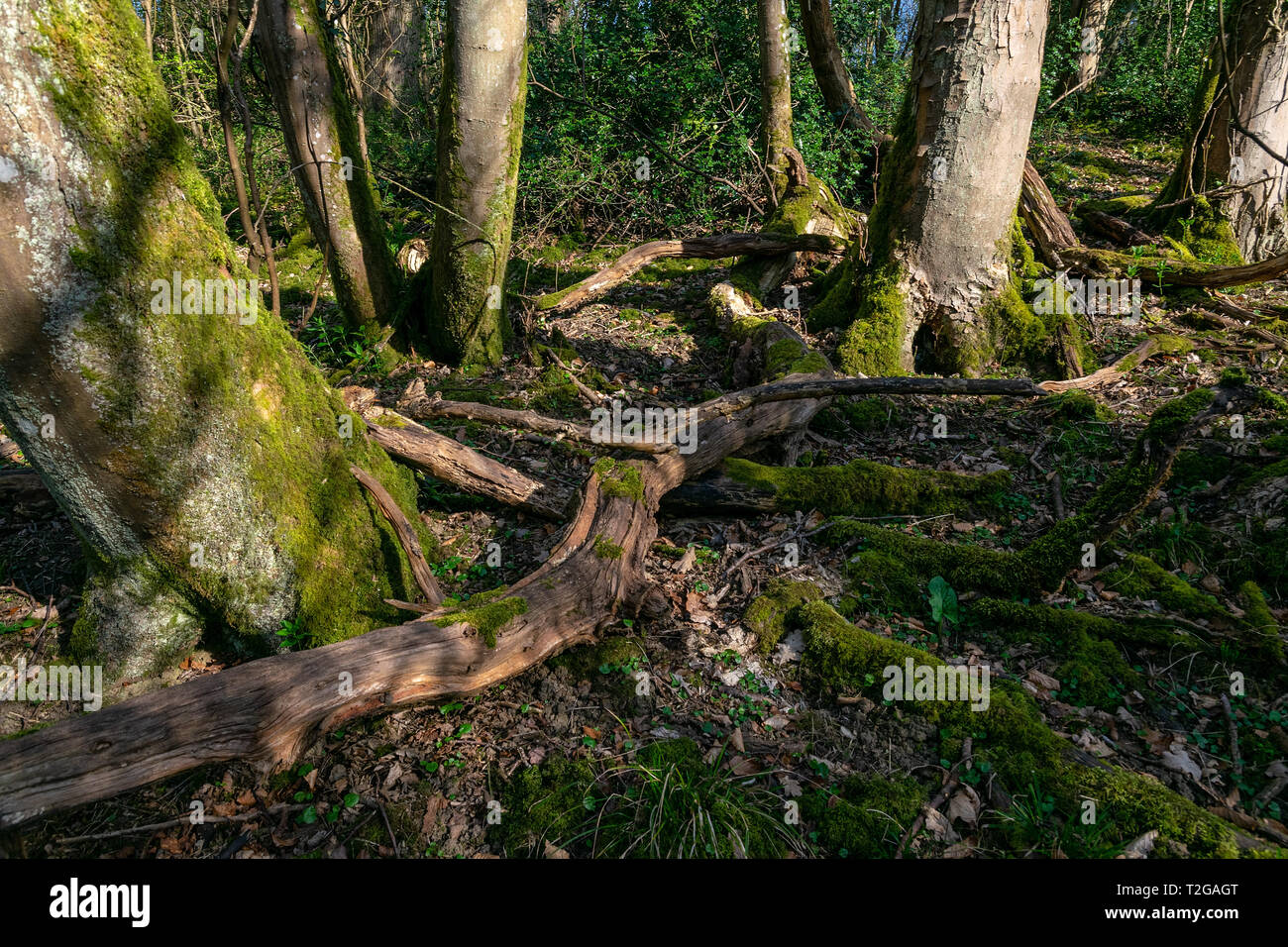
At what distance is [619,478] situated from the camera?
4.30 metres

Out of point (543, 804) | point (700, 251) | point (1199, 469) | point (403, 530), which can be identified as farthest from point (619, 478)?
A: point (700, 251)

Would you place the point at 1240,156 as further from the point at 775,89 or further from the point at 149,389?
the point at 149,389

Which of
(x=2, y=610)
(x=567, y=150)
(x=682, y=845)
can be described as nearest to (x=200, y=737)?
(x=682, y=845)

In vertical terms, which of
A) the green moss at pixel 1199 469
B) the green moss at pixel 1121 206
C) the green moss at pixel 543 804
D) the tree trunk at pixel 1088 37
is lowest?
the green moss at pixel 543 804

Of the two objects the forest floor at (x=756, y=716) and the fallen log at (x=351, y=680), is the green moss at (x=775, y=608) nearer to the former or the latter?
the forest floor at (x=756, y=716)

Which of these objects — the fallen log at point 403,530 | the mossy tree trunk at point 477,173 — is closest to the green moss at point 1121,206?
the mossy tree trunk at point 477,173

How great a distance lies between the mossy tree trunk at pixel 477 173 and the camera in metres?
5.34

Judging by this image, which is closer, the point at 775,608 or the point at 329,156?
the point at 775,608

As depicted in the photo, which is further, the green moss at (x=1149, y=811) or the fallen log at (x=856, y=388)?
the fallen log at (x=856, y=388)

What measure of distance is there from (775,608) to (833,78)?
32.6ft

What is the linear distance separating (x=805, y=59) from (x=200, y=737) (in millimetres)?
11992

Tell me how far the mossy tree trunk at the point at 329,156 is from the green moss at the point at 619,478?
3383 millimetres

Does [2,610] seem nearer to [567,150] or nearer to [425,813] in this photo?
[425,813]

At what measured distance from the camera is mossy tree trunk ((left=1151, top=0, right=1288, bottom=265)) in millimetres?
6906
